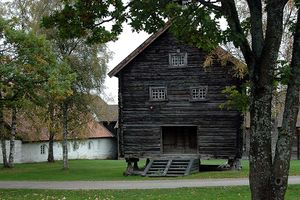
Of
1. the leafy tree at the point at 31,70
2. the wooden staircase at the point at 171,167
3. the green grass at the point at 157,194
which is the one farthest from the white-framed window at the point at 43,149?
the green grass at the point at 157,194

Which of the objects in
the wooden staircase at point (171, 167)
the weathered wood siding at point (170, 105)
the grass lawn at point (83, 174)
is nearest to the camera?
the grass lawn at point (83, 174)

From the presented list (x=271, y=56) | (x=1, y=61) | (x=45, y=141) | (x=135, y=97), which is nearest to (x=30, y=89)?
(x=1, y=61)

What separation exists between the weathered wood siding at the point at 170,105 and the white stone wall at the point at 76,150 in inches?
602

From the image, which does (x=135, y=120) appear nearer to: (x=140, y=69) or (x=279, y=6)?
(x=140, y=69)

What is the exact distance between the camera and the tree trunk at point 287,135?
7160 millimetres

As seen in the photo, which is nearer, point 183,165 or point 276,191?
point 276,191

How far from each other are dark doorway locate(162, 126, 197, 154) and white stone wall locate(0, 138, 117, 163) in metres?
14.3

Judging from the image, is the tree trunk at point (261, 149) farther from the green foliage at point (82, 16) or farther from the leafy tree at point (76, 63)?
the leafy tree at point (76, 63)

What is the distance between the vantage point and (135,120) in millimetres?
33312

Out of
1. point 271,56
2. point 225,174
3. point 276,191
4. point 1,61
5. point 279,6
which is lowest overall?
point 225,174

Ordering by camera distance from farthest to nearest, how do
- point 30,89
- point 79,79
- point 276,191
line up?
point 79,79
point 30,89
point 276,191

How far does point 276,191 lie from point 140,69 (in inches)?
1045

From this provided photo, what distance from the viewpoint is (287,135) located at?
7297 mm

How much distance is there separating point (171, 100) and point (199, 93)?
6.18 ft
